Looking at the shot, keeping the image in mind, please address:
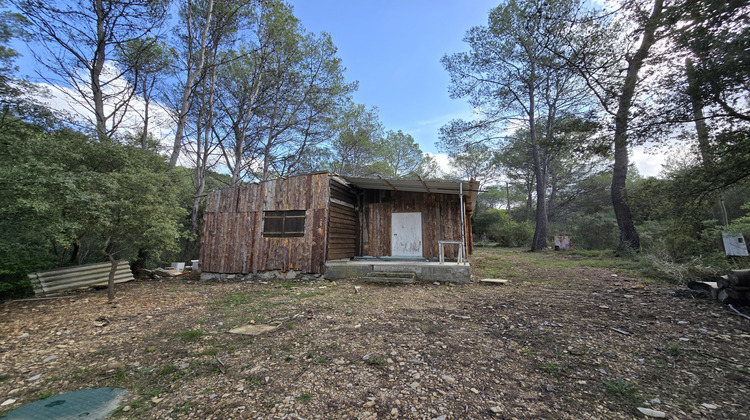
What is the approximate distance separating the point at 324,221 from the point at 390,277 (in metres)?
2.67

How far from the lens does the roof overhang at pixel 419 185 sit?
7844mm

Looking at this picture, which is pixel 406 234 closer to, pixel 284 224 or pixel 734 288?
pixel 284 224

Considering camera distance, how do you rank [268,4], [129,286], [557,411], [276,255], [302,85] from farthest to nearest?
[302,85] < [268,4] < [276,255] < [129,286] < [557,411]

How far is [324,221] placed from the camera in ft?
27.3

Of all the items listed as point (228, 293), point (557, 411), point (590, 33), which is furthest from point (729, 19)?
point (228, 293)

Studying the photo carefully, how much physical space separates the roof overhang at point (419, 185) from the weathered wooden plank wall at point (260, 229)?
4.72ft

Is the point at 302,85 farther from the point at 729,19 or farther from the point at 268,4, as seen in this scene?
the point at 729,19

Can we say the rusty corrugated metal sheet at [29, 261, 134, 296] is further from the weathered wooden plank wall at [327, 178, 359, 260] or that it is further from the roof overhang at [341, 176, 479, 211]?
the roof overhang at [341, 176, 479, 211]

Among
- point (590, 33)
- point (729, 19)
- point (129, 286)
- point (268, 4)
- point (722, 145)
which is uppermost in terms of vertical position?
point (268, 4)

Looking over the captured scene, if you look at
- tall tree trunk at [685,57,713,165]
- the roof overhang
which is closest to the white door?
the roof overhang

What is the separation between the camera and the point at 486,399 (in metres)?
2.15

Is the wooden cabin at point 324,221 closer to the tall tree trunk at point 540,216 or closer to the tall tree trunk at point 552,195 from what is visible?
the tall tree trunk at point 540,216

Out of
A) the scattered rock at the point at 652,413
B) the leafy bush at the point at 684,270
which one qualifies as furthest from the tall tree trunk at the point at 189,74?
the leafy bush at the point at 684,270

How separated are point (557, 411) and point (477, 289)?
444cm
